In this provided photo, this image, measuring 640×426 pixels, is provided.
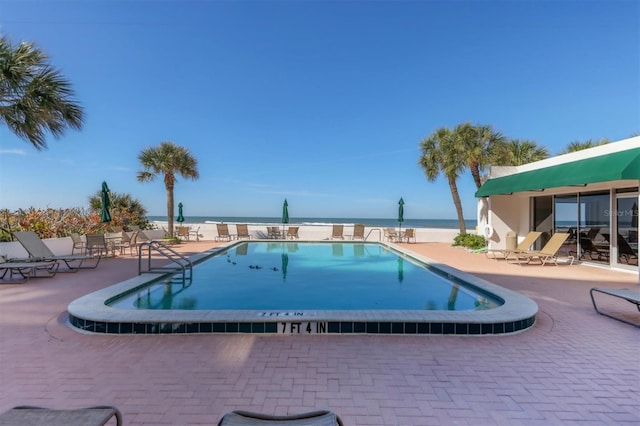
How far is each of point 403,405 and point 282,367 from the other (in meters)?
1.22

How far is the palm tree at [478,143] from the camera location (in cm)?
1554

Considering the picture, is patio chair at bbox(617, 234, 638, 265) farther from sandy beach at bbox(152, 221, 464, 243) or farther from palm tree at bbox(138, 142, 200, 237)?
palm tree at bbox(138, 142, 200, 237)

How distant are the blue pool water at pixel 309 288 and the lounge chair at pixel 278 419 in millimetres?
3980

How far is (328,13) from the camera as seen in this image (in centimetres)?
1366

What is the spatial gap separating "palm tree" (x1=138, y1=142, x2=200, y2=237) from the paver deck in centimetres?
1382

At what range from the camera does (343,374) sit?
3.11 meters

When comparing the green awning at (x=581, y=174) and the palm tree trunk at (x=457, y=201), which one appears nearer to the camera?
the green awning at (x=581, y=174)

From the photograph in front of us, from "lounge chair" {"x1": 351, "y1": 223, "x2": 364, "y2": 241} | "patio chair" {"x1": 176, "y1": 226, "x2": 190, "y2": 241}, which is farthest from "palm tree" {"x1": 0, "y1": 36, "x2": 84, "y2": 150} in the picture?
"lounge chair" {"x1": 351, "y1": 223, "x2": 364, "y2": 241}

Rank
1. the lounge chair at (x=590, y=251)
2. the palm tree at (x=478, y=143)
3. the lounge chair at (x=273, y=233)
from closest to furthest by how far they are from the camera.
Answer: the lounge chair at (x=590, y=251) → the palm tree at (x=478, y=143) → the lounge chair at (x=273, y=233)

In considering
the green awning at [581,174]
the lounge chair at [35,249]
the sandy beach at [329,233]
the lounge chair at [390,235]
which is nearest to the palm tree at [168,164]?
the sandy beach at [329,233]

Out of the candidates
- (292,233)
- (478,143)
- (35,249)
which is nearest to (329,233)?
(292,233)

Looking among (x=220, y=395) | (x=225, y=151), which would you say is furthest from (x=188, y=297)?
(x=225, y=151)

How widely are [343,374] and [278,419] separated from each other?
1410 millimetres

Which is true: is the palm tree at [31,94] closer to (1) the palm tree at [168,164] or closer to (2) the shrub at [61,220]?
(2) the shrub at [61,220]
